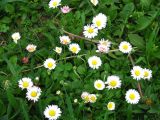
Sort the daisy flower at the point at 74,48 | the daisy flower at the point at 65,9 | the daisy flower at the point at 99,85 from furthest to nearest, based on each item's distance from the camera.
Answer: the daisy flower at the point at 65,9
the daisy flower at the point at 74,48
the daisy flower at the point at 99,85

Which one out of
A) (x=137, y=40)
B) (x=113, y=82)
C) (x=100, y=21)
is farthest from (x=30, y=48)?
(x=137, y=40)

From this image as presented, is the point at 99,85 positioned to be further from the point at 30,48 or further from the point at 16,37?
the point at 16,37

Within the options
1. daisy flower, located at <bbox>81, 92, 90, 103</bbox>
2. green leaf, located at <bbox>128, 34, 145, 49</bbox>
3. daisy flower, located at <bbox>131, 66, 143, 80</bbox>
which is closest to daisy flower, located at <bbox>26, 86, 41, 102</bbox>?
daisy flower, located at <bbox>81, 92, 90, 103</bbox>

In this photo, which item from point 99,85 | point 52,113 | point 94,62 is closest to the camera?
point 52,113

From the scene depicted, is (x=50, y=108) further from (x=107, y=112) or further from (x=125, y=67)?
(x=125, y=67)

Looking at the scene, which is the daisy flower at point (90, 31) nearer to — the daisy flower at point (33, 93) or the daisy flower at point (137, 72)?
the daisy flower at point (137, 72)

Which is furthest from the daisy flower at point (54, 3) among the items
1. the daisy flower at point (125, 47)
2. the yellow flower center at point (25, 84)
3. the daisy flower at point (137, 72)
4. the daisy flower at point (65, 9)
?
the daisy flower at point (137, 72)

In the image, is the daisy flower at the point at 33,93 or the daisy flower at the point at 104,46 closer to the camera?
the daisy flower at the point at 33,93
